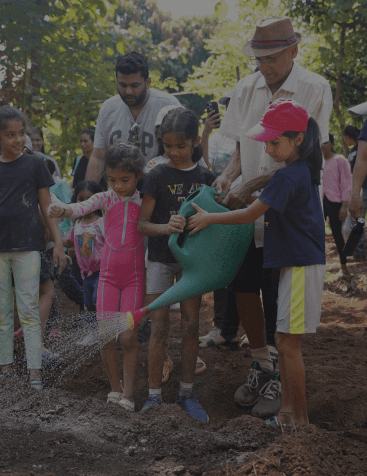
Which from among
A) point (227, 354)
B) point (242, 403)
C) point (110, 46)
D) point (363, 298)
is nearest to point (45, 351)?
point (227, 354)

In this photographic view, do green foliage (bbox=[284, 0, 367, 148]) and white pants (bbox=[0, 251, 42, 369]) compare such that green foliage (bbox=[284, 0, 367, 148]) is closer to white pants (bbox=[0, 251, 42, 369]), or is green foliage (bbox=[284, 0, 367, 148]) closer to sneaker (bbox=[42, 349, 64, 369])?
sneaker (bbox=[42, 349, 64, 369])

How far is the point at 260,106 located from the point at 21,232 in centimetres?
169

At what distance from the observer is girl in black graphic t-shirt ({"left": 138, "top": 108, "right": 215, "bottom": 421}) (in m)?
2.96

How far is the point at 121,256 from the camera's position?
3146 millimetres

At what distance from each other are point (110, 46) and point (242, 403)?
5.66 m

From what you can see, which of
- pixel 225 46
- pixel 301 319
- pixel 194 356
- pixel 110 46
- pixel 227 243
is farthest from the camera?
pixel 225 46

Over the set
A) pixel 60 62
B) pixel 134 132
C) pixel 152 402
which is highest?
pixel 60 62

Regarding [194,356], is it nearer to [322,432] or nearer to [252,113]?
[322,432]

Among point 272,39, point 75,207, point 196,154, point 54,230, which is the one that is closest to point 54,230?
point 54,230

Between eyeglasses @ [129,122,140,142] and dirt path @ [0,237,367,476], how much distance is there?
5.28ft

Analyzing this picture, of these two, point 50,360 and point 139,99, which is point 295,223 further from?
point 50,360

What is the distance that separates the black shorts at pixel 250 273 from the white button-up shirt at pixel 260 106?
4.3 inches

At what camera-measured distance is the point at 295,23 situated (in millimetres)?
9492

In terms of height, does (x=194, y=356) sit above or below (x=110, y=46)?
below
